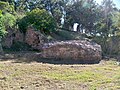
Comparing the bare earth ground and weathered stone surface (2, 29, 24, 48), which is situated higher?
weathered stone surface (2, 29, 24, 48)

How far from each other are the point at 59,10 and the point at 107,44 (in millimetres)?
9142

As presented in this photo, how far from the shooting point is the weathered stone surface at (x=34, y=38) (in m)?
16.0

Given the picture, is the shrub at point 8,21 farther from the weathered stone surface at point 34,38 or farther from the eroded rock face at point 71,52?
the eroded rock face at point 71,52

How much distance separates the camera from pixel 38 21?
54.9 feet

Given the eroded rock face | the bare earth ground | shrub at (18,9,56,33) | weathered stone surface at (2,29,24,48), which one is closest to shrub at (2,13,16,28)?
weathered stone surface at (2,29,24,48)

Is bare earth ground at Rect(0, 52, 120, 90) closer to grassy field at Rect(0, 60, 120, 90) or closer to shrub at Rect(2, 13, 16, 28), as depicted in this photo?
grassy field at Rect(0, 60, 120, 90)

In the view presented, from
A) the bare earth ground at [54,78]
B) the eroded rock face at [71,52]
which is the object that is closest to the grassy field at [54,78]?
the bare earth ground at [54,78]

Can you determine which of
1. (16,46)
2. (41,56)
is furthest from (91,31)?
(41,56)

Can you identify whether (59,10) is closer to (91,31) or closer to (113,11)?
(91,31)

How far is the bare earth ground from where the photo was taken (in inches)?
299

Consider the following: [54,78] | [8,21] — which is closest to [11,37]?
[8,21]

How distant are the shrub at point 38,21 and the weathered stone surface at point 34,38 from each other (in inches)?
16.1

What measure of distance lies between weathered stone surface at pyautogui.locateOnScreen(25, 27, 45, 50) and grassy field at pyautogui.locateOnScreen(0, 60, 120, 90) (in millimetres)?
5591

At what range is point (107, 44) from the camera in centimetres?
1695
